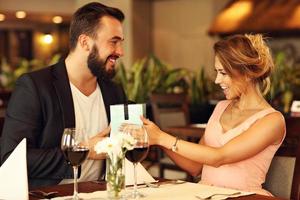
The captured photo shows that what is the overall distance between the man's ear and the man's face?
3 cm

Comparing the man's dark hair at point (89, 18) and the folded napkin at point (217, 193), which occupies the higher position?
the man's dark hair at point (89, 18)

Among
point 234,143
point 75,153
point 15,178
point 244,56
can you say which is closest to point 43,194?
point 15,178

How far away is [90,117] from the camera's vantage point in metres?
2.96

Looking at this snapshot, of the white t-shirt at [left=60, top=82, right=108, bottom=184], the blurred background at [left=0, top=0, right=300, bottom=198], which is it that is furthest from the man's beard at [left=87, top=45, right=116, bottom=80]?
the blurred background at [left=0, top=0, right=300, bottom=198]

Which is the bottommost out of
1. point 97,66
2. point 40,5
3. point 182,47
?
point 97,66

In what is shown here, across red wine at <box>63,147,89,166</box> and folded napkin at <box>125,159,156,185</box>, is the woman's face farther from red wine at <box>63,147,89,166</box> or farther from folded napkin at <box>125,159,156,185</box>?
red wine at <box>63,147,89,166</box>

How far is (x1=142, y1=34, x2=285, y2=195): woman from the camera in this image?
→ 263 cm

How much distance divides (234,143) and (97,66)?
2.32ft

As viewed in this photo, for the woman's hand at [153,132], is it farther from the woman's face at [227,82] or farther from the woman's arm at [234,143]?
the woman's face at [227,82]

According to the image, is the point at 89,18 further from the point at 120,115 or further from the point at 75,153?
the point at 75,153

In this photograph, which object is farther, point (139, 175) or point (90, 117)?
point (90, 117)

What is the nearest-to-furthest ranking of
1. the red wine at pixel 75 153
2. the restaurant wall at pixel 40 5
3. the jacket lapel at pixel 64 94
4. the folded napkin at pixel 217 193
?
1. the red wine at pixel 75 153
2. the folded napkin at pixel 217 193
3. the jacket lapel at pixel 64 94
4. the restaurant wall at pixel 40 5

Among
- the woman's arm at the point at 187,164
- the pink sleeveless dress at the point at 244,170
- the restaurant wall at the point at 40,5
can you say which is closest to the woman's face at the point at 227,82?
the pink sleeveless dress at the point at 244,170

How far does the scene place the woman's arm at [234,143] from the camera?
8.52 ft
